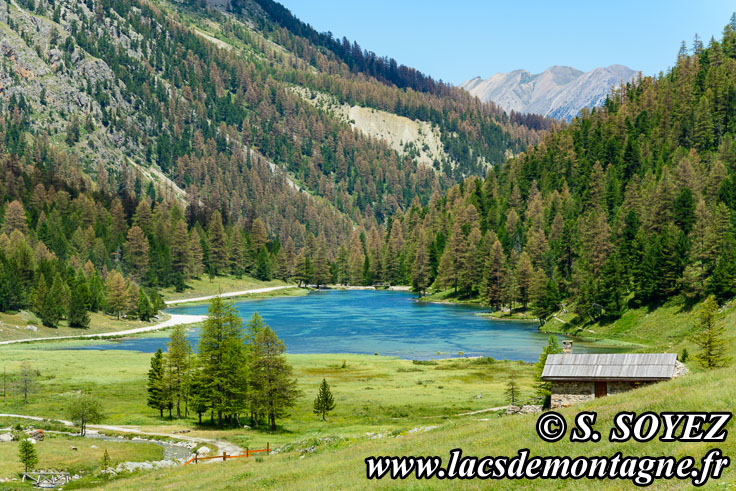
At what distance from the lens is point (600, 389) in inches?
1623

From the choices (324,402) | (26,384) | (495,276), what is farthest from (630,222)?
(26,384)

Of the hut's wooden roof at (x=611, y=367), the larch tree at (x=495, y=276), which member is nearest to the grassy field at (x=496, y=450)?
the hut's wooden roof at (x=611, y=367)

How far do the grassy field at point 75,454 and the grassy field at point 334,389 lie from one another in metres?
7.52

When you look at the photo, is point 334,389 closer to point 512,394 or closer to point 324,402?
point 324,402

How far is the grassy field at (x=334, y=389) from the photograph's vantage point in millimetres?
57875

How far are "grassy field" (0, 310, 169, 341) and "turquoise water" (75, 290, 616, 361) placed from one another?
37.5ft

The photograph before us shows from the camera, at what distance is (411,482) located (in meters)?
23.0

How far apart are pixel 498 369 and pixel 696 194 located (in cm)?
7018

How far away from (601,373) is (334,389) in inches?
1537

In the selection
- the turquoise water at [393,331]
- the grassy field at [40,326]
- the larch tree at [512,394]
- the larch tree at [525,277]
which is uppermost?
the larch tree at [525,277]

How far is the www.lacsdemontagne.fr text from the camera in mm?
18531

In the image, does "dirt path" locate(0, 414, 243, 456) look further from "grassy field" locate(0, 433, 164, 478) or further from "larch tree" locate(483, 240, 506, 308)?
"larch tree" locate(483, 240, 506, 308)

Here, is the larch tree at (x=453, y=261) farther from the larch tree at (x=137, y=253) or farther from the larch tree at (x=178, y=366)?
the larch tree at (x=178, y=366)

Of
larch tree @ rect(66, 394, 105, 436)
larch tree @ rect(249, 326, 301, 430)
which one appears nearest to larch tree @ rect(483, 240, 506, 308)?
larch tree @ rect(249, 326, 301, 430)
